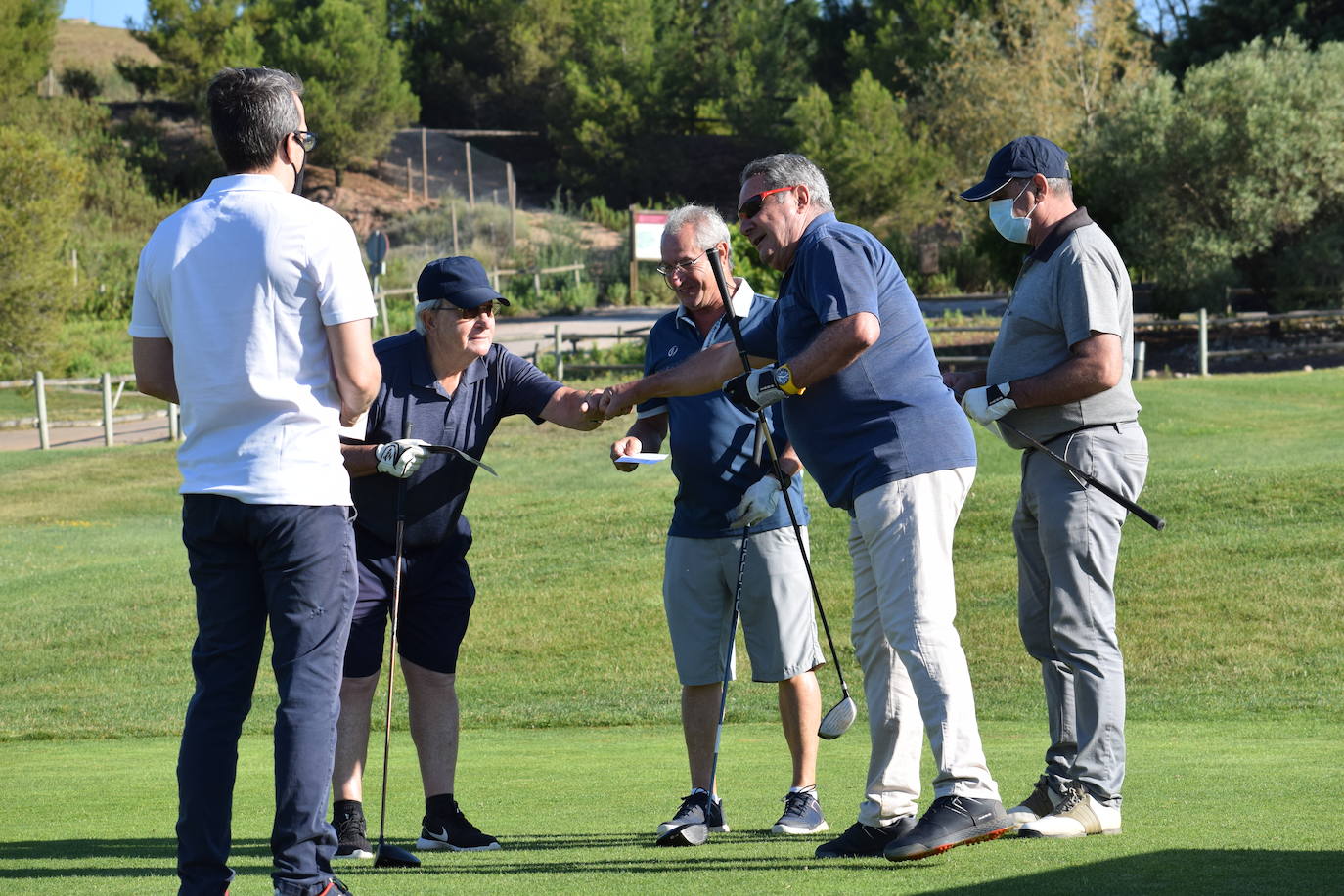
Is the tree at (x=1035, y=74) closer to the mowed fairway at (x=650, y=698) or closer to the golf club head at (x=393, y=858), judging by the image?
the mowed fairway at (x=650, y=698)

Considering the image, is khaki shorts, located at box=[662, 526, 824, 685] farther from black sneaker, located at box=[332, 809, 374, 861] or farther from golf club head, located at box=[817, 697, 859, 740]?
black sneaker, located at box=[332, 809, 374, 861]

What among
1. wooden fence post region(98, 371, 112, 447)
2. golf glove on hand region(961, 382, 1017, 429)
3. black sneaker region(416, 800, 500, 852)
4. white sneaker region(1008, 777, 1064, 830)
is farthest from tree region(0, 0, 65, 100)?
white sneaker region(1008, 777, 1064, 830)

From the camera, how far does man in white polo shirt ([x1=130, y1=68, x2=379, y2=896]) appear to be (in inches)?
145

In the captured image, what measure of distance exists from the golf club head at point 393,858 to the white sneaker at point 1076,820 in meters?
1.94

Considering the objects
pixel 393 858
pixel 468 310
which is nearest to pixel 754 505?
pixel 468 310

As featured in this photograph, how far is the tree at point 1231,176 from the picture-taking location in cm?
3162

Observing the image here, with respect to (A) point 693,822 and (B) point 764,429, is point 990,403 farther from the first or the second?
(A) point 693,822

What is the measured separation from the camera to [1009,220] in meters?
5.11

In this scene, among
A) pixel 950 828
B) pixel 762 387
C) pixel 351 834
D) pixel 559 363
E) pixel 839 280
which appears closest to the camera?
pixel 950 828

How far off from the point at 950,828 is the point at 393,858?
1.79 meters

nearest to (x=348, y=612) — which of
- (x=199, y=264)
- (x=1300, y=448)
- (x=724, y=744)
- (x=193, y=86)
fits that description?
(x=199, y=264)

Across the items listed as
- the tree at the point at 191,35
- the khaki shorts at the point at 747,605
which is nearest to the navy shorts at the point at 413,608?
the khaki shorts at the point at 747,605

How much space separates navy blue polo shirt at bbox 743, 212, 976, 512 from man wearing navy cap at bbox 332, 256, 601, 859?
1.16m

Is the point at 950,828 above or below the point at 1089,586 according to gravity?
below
